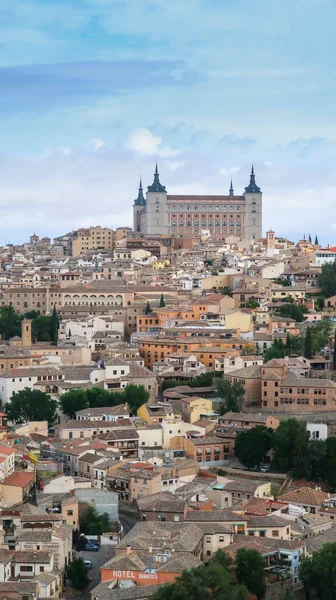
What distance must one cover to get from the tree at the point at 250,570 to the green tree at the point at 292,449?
7.48 meters

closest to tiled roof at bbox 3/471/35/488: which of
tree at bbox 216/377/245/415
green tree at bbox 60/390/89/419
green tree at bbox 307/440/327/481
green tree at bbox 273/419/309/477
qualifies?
green tree at bbox 60/390/89/419

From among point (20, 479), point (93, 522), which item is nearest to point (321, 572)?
point (93, 522)

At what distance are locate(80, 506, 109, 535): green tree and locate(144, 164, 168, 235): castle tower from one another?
173 feet

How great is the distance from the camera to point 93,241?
75500 mm

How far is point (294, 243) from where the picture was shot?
7650 centimetres

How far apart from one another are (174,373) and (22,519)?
48.0ft

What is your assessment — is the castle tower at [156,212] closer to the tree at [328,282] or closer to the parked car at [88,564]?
the tree at [328,282]

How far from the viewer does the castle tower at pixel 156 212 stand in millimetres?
79062

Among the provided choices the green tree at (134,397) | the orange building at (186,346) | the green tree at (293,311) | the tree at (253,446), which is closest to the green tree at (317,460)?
the tree at (253,446)

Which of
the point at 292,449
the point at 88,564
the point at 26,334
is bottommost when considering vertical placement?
the point at 88,564

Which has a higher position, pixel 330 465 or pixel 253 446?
pixel 253 446

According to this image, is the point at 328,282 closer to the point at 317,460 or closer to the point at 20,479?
the point at 317,460

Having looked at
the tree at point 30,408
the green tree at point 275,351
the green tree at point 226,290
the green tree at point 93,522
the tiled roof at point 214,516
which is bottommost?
the green tree at point 93,522

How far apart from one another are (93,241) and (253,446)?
4538 cm
